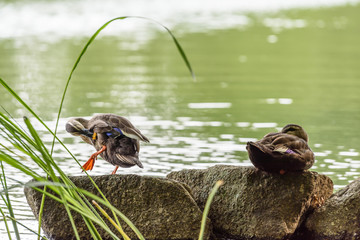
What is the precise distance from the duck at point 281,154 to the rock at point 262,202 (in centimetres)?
11

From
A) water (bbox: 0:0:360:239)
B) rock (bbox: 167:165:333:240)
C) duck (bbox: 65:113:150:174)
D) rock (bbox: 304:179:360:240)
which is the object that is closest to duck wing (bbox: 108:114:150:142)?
duck (bbox: 65:113:150:174)

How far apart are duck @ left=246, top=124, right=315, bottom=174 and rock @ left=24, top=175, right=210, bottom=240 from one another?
1.95 ft

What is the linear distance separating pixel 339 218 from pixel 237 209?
739 mm

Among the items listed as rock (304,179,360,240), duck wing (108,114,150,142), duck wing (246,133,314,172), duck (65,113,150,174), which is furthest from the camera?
duck (65,113,150,174)

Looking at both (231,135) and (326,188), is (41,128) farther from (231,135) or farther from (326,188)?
(326,188)

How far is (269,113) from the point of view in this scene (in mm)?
10359

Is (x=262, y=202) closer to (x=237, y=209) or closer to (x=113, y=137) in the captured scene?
(x=237, y=209)

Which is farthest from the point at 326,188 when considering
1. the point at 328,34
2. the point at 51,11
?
the point at 51,11

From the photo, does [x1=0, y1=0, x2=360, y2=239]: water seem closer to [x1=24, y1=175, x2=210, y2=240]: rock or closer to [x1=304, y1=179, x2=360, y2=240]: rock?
[x1=24, y1=175, x2=210, y2=240]: rock

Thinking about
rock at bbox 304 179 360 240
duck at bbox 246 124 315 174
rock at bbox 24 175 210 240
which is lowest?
rock at bbox 304 179 360 240

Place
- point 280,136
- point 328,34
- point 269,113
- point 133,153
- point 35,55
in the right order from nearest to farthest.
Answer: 1. point 280,136
2. point 133,153
3. point 269,113
4. point 35,55
5. point 328,34

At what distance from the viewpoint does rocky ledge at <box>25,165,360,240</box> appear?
4.95 metres

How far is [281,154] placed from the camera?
15.8 ft

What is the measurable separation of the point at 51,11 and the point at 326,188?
2696 cm
